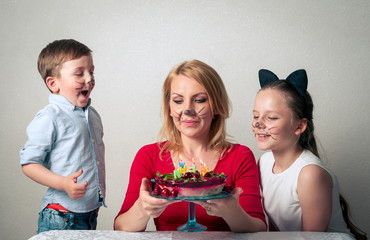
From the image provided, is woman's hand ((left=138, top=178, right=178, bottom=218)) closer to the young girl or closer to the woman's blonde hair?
the woman's blonde hair

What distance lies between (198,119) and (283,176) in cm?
57

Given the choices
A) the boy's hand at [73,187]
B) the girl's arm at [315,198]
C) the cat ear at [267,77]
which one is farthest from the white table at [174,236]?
the cat ear at [267,77]

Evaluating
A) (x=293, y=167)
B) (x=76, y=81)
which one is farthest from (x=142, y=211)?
(x=76, y=81)

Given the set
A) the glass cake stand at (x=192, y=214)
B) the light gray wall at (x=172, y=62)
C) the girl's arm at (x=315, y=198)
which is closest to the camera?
the glass cake stand at (x=192, y=214)

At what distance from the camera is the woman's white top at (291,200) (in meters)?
2.41

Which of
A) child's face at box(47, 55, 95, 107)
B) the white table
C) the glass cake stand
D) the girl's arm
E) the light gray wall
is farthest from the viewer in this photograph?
the light gray wall

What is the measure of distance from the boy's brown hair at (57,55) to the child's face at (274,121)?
1.13 m

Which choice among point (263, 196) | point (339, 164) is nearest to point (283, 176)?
point (263, 196)

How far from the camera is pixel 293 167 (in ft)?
8.02

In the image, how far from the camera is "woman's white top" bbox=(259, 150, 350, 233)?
7.90ft

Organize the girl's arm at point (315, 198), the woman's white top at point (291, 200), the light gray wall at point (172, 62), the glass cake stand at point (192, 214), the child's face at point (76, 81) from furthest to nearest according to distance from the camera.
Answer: the light gray wall at point (172, 62), the child's face at point (76, 81), the woman's white top at point (291, 200), the girl's arm at point (315, 198), the glass cake stand at point (192, 214)

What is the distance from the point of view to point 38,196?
399 cm

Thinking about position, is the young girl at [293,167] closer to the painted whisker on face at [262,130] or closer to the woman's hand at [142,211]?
the painted whisker on face at [262,130]

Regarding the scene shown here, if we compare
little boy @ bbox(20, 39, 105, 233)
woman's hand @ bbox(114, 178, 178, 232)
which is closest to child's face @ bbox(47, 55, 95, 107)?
little boy @ bbox(20, 39, 105, 233)
